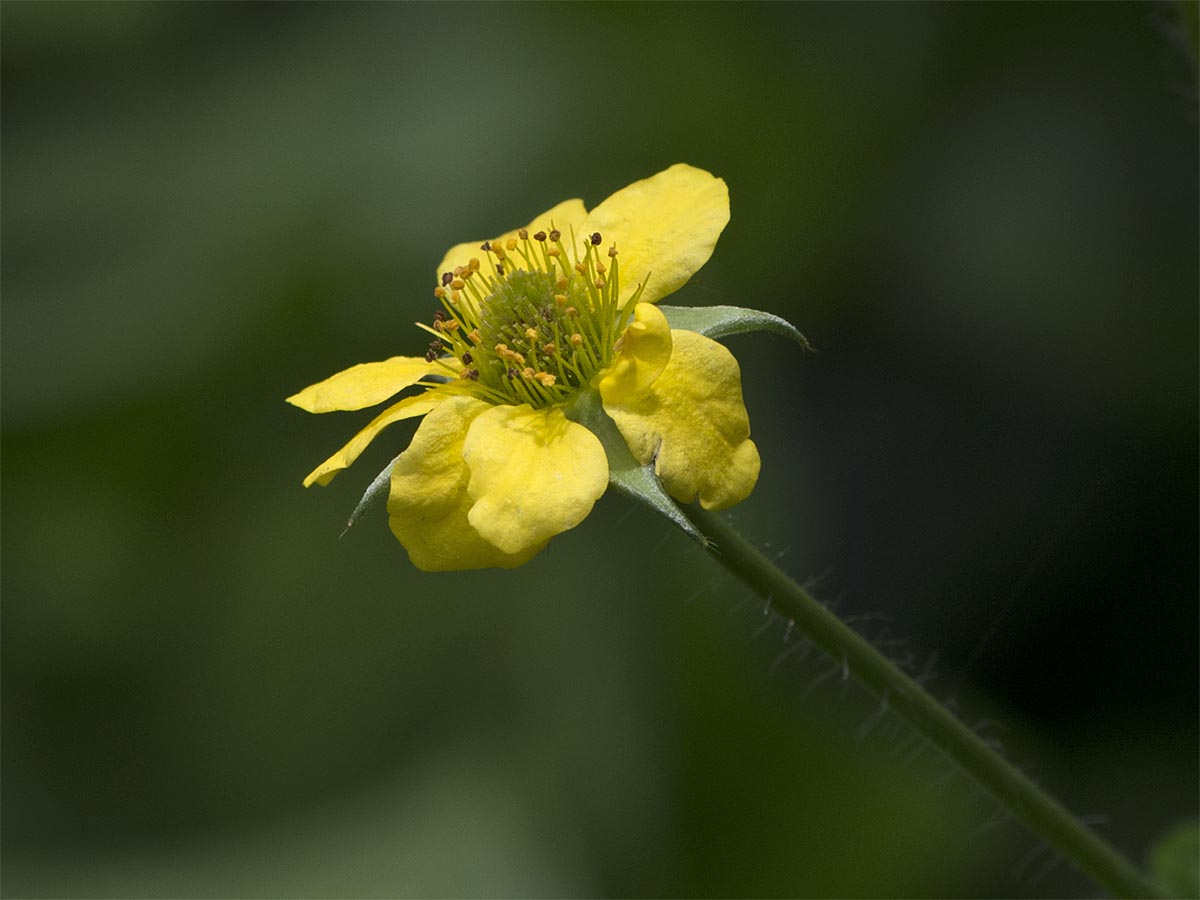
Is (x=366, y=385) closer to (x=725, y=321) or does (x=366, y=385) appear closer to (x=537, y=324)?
(x=537, y=324)

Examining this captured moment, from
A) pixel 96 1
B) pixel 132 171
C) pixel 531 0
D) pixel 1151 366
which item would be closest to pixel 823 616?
pixel 1151 366

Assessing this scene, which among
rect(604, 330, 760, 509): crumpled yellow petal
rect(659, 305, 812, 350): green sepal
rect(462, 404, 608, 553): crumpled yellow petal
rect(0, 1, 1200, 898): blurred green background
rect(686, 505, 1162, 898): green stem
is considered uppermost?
rect(659, 305, 812, 350): green sepal

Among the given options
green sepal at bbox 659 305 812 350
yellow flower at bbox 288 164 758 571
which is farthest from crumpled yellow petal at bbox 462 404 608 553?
green sepal at bbox 659 305 812 350

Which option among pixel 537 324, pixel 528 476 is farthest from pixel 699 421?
pixel 537 324

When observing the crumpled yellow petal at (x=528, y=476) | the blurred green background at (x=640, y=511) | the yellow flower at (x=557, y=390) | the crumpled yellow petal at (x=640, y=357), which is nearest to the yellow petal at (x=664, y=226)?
the yellow flower at (x=557, y=390)

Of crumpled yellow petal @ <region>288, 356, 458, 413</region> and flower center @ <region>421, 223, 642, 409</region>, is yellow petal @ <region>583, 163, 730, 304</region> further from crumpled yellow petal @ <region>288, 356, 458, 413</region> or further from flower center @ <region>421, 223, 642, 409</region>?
crumpled yellow petal @ <region>288, 356, 458, 413</region>

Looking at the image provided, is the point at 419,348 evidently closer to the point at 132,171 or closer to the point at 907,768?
the point at 132,171

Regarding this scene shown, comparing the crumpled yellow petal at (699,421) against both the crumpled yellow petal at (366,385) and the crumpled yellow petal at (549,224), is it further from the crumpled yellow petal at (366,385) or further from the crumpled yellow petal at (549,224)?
the crumpled yellow petal at (549,224)
